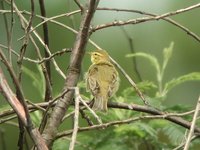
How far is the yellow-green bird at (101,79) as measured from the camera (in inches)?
166

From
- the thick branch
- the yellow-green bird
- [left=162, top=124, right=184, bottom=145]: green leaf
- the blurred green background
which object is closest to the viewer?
the thick branch

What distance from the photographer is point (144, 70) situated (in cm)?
833

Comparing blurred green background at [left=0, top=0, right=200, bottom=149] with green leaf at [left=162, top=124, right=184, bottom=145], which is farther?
blurred green background at [left=0, top=0, right=200, bottom=149]

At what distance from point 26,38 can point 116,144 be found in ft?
2.69

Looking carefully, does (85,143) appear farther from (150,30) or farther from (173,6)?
(150,30)

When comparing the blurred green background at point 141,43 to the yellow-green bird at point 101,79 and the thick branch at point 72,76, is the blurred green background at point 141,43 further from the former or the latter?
the thick branch at point 72,76

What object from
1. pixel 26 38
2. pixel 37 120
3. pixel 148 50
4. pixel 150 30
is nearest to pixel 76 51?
pixel 26 38

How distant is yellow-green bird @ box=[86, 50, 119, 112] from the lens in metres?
4.22

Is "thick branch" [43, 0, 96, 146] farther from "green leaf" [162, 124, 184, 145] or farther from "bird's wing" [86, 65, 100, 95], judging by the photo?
"bird's wing" [86, 65, 100, 95]

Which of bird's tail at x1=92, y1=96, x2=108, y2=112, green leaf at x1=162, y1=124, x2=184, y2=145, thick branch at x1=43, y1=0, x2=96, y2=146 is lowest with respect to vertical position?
green leaf at x1=162, y1=124, x2=184, y2=145

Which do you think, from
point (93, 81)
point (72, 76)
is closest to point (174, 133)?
point (72, 76)

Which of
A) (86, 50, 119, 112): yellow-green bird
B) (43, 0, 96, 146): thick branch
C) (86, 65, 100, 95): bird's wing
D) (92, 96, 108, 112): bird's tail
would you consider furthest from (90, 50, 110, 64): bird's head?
(43, 0, 96, 146): thick branch

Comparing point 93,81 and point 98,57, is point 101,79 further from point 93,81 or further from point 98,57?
point 98,57

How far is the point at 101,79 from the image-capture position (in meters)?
4.73
